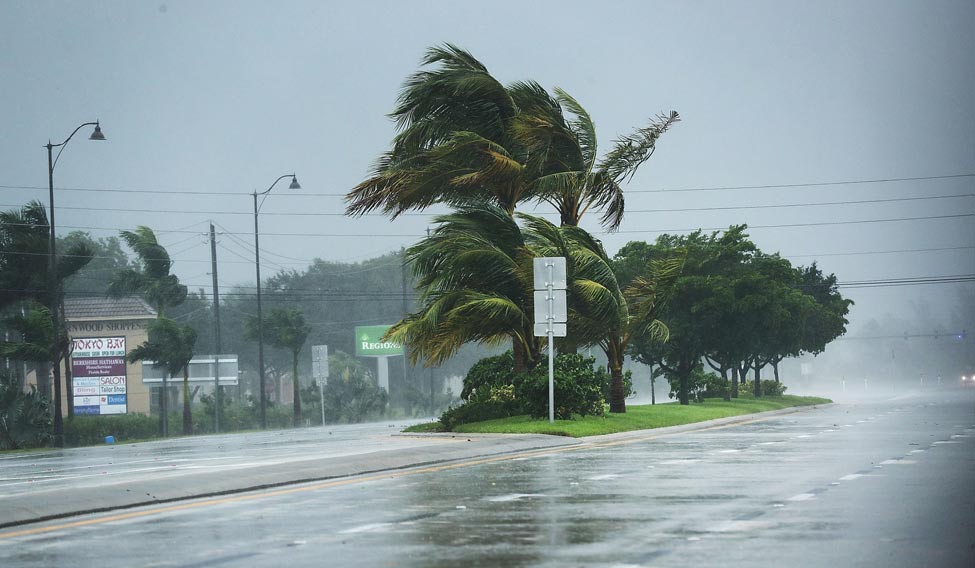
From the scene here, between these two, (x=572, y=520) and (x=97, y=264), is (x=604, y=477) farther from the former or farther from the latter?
(x=97, y=264)

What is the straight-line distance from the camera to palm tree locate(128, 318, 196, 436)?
59.2m

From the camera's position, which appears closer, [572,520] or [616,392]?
[572,520]

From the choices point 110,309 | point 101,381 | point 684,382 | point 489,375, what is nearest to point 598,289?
point 489,375

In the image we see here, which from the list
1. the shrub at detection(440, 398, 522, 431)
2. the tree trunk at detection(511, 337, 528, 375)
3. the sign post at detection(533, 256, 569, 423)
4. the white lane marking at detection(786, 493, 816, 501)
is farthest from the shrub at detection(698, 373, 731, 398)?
the white lane marking at detection(786, 493, 816, 501)

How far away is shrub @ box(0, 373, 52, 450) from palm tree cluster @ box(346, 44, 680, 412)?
1787 cm

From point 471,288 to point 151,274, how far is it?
31.1 metres

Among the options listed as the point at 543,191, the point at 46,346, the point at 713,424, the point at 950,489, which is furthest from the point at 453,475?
the point at 46,346

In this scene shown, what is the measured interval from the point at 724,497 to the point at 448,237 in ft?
66.7

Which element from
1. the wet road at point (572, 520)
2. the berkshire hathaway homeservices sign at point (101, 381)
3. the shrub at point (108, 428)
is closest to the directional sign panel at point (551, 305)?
the wet road at point (572, 520)

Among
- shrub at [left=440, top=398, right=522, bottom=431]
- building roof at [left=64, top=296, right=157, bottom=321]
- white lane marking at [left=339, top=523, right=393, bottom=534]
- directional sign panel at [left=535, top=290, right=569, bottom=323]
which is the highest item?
building roof at [left=64, top=296, right=157, bottom=321]

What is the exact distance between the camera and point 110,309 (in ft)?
261

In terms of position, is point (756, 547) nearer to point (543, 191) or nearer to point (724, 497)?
point (724, 497)

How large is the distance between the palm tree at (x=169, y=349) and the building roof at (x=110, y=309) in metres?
18.2

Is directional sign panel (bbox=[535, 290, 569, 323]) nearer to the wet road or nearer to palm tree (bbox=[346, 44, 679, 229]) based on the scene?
palm tree (bbox=[346, 44, 679, 229])
